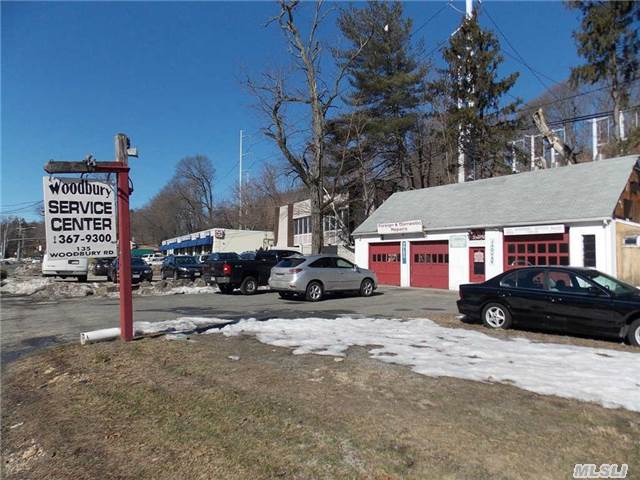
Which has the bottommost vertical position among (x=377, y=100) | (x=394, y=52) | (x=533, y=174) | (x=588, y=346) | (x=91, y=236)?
(x=588, y=346)

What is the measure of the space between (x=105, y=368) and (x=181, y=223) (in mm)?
108707

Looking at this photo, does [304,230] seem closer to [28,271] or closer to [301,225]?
[301,225]

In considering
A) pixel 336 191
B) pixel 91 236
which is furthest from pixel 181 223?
pixel 91 236

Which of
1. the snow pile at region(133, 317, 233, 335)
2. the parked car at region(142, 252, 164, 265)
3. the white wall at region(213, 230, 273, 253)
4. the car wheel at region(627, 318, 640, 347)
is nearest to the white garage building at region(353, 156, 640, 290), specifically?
the car wheel at region(627, 318, 640, 347)

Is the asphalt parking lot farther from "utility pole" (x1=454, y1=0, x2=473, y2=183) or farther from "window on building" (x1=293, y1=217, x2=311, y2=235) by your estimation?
"window on building" (x1=293, y1=217, x2=311, y2=235)

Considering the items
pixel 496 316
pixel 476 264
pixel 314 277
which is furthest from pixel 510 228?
pixel 496 316

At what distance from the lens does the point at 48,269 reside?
27.9 m

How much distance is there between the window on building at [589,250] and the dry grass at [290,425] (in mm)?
14101

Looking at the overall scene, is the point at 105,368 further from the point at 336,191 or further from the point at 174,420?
the point at 336,191

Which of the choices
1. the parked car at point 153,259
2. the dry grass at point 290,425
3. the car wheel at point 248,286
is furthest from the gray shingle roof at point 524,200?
the parked car at point 153,259

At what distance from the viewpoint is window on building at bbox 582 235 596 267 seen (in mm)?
17250

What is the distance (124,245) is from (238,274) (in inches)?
459

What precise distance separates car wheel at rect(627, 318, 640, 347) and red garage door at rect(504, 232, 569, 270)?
34.1 ft

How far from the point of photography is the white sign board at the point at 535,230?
18.1 metres
